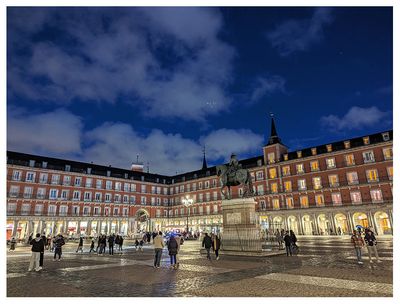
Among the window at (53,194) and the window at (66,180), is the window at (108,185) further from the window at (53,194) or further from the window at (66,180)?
the window at (53,194)

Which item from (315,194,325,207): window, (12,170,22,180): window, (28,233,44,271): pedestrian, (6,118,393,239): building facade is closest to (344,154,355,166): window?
(6,118,393,239): building facade

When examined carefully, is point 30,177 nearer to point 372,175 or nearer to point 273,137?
point 273,137

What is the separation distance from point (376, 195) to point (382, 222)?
→ 12.8 ft

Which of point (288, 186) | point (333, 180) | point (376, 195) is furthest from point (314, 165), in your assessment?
point (376, 195)

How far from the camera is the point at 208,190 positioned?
62.1m

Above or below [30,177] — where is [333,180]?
below

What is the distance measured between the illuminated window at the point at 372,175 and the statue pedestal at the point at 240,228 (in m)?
31.8

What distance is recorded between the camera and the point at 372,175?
130ft

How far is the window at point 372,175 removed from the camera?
129ft

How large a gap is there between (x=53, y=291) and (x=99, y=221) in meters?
52.2

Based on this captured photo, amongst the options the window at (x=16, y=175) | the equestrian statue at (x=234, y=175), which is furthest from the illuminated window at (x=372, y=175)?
the window at (x=16, y=175)

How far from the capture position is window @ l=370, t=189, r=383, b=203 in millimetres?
38281
